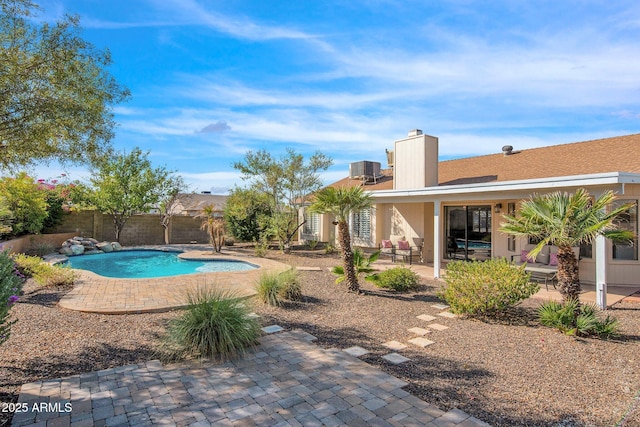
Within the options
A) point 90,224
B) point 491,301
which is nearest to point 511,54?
point 491,301

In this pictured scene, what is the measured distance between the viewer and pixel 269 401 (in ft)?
12.8

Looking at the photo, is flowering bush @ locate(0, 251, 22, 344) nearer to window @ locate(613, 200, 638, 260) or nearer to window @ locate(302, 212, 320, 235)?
window @ locate(613, 200, 638, 260)

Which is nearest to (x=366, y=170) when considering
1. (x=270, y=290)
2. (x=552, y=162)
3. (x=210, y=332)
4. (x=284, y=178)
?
(x=284, y=178)

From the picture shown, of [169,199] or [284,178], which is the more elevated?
[284,178]

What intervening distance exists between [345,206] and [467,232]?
7.70 meters

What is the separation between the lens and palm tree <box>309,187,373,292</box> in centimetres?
973

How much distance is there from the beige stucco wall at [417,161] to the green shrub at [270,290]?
8341 mm


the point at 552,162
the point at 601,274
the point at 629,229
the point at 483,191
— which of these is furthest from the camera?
the point at 552,162

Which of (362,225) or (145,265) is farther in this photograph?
(362,225)

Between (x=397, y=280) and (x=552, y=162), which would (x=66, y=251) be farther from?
(x=552, y=162)

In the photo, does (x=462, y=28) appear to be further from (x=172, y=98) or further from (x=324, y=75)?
(x=172, y=98)

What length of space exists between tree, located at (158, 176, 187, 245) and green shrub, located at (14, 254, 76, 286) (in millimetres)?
Result: 12056

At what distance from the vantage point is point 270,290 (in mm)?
8516

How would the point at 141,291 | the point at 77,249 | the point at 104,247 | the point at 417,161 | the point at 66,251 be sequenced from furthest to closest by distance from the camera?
the point at 104,247 → the point at 77,249 → the point at 66,251 → the point at 417,161 → the point at 141,291
